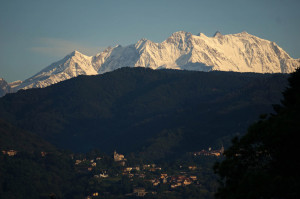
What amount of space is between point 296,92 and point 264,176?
41.8 feet

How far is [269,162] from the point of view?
54.4 meters

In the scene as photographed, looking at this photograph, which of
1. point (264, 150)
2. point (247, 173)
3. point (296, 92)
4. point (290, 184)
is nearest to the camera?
point (290, 184)

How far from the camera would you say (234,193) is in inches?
1972

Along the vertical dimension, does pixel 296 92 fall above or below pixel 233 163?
above

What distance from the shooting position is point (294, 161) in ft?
164

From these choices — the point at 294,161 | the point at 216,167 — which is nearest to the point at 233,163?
the point at 216,167

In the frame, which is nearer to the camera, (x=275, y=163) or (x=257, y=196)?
(x=257, y=196)

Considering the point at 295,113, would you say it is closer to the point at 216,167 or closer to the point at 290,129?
the point at 290,129

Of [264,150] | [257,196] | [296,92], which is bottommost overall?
[257,196]

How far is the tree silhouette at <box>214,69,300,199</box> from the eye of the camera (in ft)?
153

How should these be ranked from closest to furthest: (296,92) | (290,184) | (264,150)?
1. (290,184)
2. (264,150)
3. (296,92)

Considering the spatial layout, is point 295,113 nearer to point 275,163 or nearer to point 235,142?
point 275,163

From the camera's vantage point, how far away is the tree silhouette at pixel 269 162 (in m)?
46.8

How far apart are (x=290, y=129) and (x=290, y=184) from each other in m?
4.42
